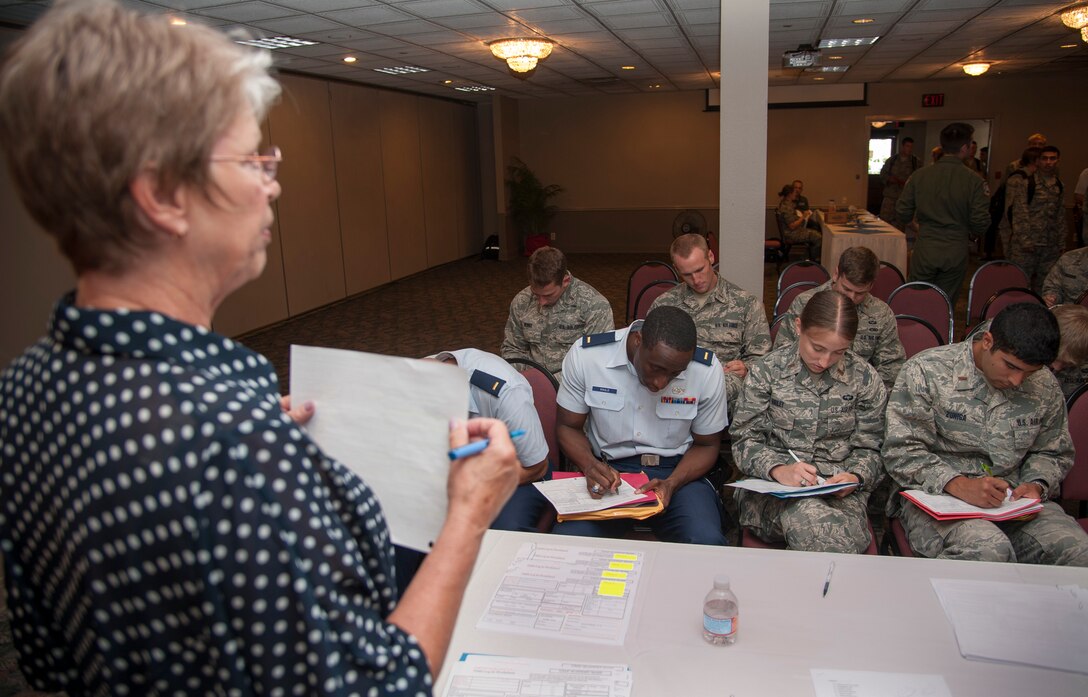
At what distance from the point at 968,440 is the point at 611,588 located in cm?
158

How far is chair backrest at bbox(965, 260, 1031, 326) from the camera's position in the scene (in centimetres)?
553

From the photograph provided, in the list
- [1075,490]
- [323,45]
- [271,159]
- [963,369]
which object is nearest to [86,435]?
[271,159]

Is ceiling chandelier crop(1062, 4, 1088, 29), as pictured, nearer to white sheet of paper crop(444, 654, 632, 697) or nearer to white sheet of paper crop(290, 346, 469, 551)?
white sheet of paper crop(444, 654, 632, 697)

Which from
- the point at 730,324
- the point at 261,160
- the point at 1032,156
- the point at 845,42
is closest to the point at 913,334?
the point at 730,324

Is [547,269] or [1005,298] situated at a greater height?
[547,269]

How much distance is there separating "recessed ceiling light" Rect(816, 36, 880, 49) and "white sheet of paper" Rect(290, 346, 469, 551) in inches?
341

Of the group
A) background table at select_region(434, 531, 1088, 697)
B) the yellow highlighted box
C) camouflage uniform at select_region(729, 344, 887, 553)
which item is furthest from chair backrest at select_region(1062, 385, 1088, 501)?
the yellow highlighted box

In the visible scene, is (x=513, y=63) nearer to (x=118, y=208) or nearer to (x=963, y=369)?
(x=963, y=369)

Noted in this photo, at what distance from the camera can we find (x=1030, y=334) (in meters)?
2.43

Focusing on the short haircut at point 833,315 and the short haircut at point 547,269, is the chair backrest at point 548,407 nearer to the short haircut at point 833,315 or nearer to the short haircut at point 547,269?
the short haircut at point 547,269

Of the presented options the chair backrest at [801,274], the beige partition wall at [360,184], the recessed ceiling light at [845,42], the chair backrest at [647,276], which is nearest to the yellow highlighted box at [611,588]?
the chair backrest at [647,276]

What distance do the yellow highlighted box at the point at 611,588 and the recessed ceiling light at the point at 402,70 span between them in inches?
327

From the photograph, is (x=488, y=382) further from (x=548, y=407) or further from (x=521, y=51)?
(x=521, y=51)

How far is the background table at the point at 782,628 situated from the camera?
1500 mm
